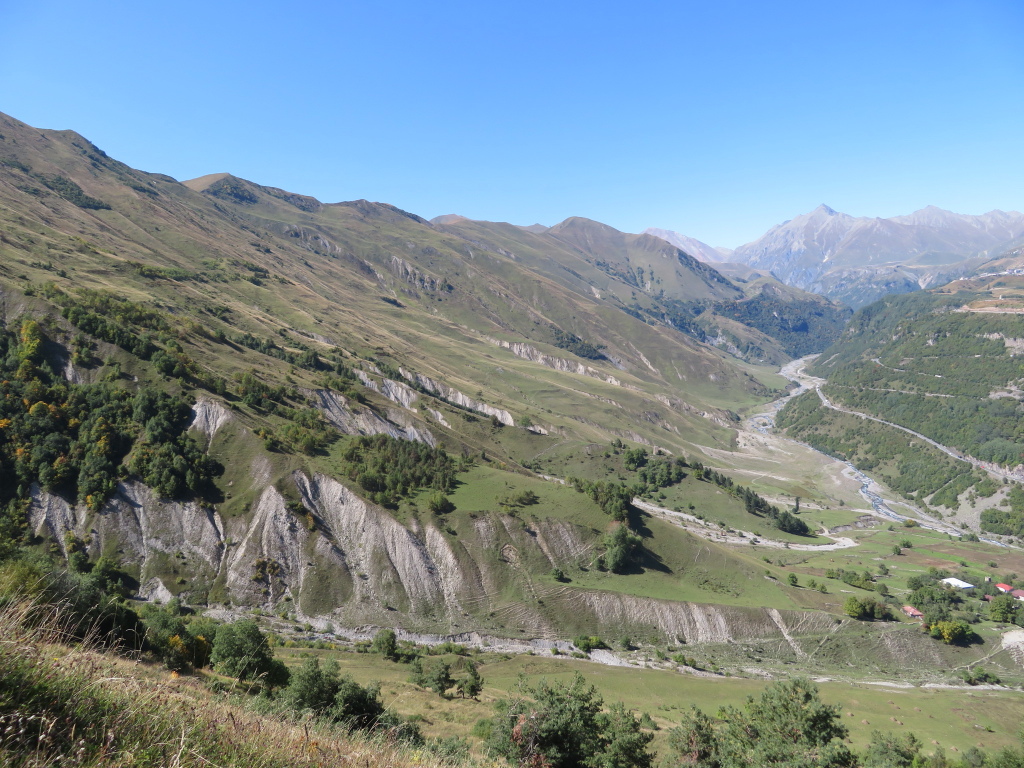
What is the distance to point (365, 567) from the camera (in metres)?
69.6

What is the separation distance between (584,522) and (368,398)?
192 feet

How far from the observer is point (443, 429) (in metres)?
115

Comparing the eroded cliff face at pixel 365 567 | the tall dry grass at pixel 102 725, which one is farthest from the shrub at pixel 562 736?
the eroded cliff face at pixel 365 567

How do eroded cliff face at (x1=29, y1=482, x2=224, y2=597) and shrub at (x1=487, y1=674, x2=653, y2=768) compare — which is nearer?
shrub at (x1=487, y1=674, x2=653, y2=768)

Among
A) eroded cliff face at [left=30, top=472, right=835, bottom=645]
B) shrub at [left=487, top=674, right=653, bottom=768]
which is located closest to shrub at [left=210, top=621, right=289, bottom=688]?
shrub at [left=487, top=674, right=653, bottom=768]

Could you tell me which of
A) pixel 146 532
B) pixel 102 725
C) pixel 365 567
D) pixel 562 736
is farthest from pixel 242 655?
pixel 102 725

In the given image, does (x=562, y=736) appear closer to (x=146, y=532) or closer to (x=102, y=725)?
(x=102, y=725)

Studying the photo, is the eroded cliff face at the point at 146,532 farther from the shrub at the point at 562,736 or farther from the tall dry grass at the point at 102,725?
the tall dry grass at the point at 102,725

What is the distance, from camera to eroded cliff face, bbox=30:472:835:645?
62.7 metres

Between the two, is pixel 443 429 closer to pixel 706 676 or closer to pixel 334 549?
pixel 334 549

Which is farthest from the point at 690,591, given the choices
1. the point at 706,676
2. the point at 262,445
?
the point at 262,445

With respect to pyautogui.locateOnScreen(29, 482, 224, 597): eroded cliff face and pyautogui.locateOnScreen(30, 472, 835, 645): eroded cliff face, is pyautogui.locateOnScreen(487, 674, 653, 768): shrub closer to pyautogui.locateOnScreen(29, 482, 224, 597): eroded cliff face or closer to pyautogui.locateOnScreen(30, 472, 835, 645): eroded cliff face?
pyautogui.locateOnScreen(30, 472, 835, 645): eroded cliff face

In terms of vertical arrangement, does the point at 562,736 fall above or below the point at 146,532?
above

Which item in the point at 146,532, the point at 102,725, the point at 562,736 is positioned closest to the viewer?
the point at 102,725
